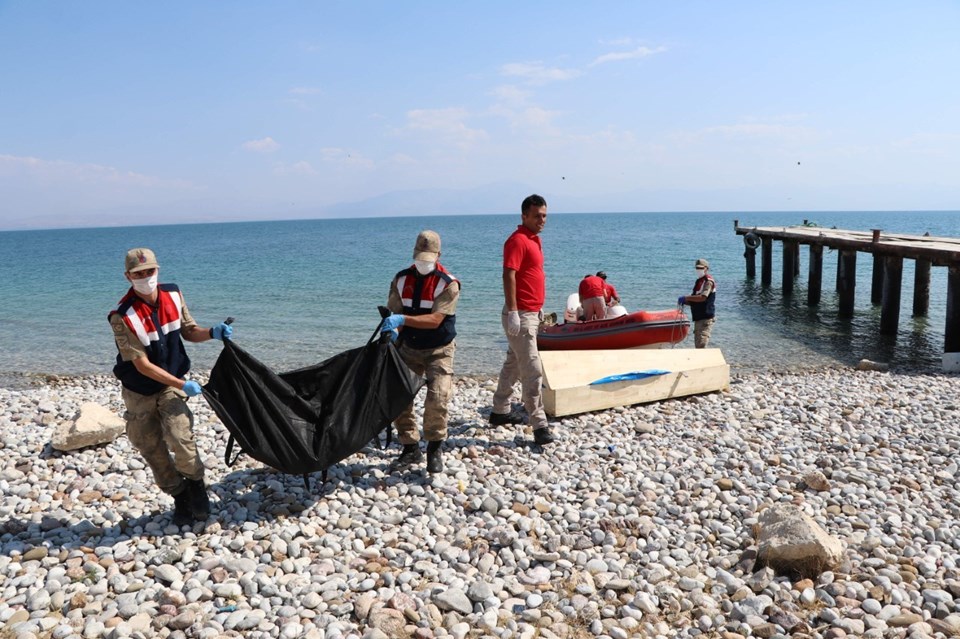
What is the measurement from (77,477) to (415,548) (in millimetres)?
3439

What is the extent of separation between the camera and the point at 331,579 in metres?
4.23

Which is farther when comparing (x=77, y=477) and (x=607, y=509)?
(x=77, y=477)

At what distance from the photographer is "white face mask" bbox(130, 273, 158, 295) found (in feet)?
14.3

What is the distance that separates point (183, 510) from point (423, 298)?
2413 millimetres

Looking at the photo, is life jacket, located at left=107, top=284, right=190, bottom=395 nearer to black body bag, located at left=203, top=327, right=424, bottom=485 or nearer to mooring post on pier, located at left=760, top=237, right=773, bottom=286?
black body bag, located at left=203, top=327, right=424, bottom=485

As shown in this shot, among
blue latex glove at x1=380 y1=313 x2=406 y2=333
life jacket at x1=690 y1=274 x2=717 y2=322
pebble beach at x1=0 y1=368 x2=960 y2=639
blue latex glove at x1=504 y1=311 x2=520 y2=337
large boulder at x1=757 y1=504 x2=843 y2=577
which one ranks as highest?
blue latex glove at x1=380 y1=313 x2=406 y2=333

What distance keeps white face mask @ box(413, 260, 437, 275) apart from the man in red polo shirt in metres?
0.91

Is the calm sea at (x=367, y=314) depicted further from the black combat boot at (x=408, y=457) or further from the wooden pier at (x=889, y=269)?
the black combat boot at (x=408, y=457)

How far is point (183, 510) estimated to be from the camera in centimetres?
494

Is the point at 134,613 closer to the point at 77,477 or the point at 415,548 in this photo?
the point at 415,548

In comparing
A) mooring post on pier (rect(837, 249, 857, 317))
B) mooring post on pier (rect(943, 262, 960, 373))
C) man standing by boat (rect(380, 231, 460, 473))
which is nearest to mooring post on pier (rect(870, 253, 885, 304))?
mooring post on pier (rect(837, 249, 857, 317))

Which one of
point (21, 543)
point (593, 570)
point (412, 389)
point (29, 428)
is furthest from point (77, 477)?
point (593, 570)

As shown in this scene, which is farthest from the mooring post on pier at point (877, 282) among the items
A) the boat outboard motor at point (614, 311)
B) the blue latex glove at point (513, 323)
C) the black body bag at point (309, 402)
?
the black body bag at point (309, 402)

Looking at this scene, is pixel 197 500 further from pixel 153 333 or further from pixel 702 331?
pixel 702 331
